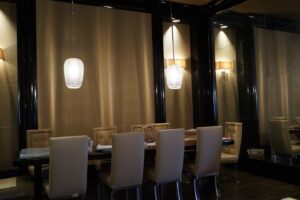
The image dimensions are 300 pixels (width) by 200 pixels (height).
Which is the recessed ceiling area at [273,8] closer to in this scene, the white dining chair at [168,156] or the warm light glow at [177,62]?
the warm light glow at [177,62]

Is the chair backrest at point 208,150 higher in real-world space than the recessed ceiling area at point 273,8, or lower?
lower

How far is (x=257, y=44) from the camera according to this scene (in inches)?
193

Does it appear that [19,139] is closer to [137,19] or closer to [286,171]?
[137,19]

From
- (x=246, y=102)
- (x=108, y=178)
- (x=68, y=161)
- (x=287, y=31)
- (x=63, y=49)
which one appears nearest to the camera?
(x=68, y=161)

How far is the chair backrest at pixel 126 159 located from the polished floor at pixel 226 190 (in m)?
0.59

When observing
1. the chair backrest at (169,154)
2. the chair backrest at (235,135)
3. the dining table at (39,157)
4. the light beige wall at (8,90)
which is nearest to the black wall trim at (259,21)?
the chair backrest at (235,135)

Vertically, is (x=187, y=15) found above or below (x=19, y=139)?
above

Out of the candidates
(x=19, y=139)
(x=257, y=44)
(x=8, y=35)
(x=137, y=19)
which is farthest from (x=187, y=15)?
(x=19, y=139)

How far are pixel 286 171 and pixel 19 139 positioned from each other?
164 inches

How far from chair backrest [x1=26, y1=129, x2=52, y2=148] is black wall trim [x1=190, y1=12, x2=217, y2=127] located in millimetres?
3203

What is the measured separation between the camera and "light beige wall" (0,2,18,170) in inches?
166

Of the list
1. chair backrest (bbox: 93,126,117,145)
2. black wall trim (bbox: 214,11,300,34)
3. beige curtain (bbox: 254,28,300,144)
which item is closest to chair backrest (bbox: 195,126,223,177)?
chair backrest (bbox: 93,126,117,145)

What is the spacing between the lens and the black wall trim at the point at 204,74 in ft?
18.7

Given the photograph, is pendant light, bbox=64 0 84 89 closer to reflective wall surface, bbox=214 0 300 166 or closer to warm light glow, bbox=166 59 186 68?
warm light glow, bbox=166 59 186 68
